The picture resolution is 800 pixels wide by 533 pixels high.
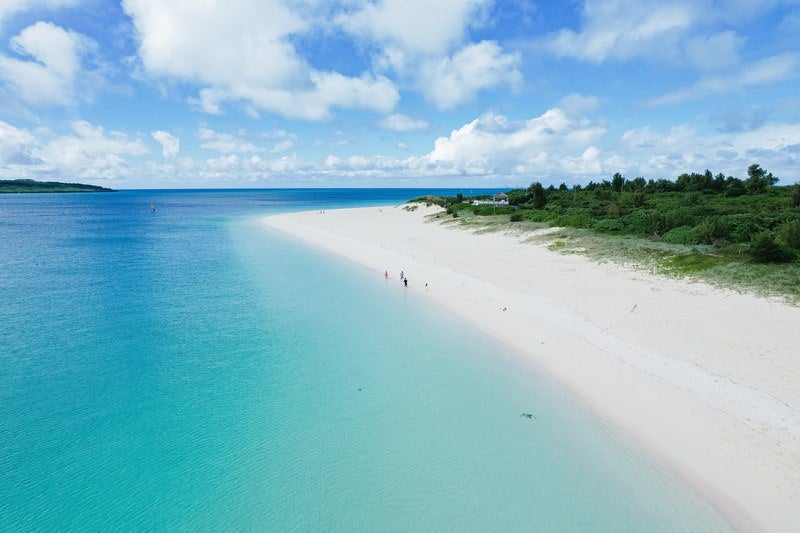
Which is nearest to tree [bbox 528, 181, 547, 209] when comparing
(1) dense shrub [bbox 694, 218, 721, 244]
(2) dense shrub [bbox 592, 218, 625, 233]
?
(2) dense shrub [bbox 592, 218, 625, 233]

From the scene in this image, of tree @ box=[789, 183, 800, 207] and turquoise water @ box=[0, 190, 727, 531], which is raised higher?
tree @ box=[789, 183, 800, 207]

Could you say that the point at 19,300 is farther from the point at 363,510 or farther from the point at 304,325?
the point at 363,510

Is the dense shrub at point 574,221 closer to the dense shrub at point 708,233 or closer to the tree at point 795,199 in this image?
the dense shrub at point 708,233

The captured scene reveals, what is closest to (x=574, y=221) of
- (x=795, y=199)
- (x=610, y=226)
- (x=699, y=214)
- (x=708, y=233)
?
(x=610, y=226)

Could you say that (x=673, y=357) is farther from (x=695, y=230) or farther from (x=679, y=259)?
(x=695, y=230)

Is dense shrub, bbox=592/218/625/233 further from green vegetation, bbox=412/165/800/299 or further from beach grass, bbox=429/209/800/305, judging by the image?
beach grass, bbox=429/209/800/305

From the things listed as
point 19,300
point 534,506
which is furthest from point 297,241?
point 534,506

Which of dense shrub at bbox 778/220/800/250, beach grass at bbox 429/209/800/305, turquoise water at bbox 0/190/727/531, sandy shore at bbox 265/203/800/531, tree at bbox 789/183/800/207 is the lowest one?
turquoise water at bbox 0/190/727/531
